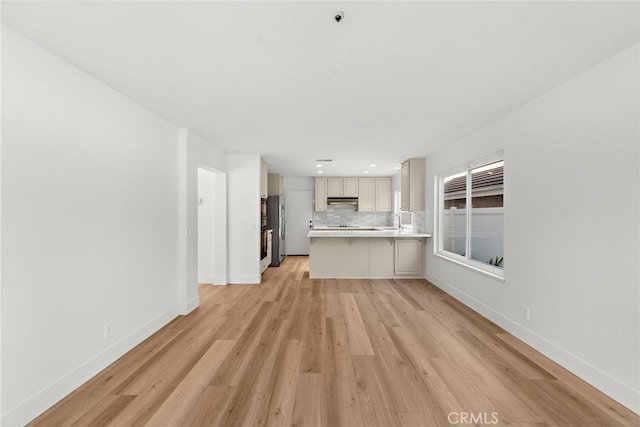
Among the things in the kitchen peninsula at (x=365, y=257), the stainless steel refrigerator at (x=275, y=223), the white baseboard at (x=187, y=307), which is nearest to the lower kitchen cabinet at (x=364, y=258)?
the kitchen peninsula at (x=365, y=257)

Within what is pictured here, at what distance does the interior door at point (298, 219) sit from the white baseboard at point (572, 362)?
568cm

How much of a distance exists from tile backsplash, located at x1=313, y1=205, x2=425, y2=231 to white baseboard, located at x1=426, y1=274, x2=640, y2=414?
503cm

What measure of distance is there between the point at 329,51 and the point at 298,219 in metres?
6.94

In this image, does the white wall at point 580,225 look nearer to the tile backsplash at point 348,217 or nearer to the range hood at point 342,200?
the range hood at point 342,200

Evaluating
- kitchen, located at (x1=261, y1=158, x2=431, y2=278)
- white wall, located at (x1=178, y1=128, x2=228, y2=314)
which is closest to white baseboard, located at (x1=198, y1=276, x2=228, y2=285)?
kitchen, located at (x1=261, y1=158, x2=431, y2=278)

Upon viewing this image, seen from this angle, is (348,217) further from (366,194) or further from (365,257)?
(365,257)

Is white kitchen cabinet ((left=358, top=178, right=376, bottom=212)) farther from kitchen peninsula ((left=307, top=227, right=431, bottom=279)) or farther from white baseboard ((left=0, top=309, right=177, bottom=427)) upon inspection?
white baseboard ((left=0, top=309, right=177, bottom=427))

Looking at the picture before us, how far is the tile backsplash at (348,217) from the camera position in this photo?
28.0 feet

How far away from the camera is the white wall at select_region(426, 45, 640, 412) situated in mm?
1882

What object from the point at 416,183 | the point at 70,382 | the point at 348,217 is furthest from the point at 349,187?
the point at 70,382

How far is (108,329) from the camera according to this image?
2.40m

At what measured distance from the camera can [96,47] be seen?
Result: 183cm

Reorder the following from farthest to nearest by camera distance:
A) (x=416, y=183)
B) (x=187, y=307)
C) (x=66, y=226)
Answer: (x=416, y=183) → (x=187, y=307) → (x=66, y=226)

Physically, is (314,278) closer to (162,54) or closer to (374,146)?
(374,146)
